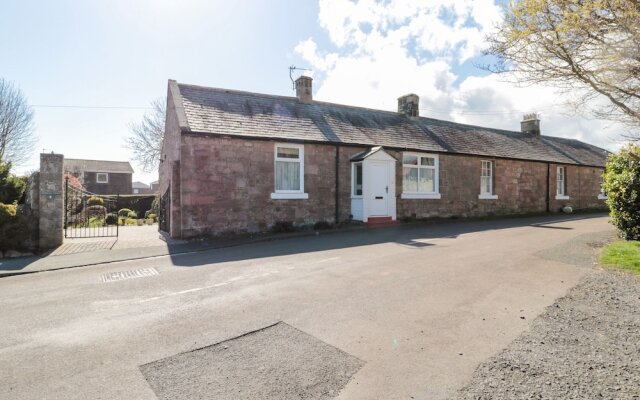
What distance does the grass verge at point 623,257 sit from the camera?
6.82 m

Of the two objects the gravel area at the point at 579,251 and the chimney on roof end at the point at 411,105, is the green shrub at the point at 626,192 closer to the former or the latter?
the gravel area at the point at 579,251

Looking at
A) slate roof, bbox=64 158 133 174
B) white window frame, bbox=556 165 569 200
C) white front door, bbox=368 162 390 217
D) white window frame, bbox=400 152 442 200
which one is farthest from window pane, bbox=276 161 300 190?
slate roof, bbox=64 158 133 174

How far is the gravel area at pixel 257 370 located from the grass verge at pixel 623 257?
6.48 meters

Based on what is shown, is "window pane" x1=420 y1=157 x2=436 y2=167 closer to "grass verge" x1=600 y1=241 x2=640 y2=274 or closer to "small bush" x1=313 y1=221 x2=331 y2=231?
"small bush" x1=313 y1=221 x2=331 y2=231

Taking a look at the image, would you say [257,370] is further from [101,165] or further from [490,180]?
[101,165]

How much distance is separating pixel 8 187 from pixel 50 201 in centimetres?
910

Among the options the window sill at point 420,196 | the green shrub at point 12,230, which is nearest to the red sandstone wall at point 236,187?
the green shrub at point 12,230

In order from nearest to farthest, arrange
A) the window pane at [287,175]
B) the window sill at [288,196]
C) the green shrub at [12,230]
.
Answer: the green shrub at [12,230] < the window sill at [288,196] < the window pane at [287,175]

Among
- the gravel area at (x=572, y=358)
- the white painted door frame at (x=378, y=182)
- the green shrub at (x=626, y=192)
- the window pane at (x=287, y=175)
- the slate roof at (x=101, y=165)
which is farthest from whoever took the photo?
the slate roof at (x=101, y=165)

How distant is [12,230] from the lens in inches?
366

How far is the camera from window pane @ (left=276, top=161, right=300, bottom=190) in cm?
1374

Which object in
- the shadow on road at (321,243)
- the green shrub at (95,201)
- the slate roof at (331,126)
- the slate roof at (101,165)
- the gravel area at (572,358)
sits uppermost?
the slate roof at (101,165)

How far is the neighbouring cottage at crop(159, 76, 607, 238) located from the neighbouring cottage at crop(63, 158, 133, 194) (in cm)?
3986

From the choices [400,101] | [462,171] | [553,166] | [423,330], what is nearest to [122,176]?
[400,101]
